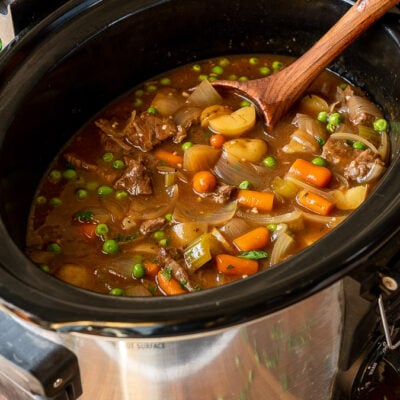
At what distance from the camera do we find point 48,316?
192 cm

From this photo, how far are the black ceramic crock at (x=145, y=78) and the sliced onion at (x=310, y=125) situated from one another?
0.93ft

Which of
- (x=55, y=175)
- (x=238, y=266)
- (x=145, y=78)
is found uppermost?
(x=145, y=78)

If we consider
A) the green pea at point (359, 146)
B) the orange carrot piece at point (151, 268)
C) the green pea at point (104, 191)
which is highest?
the green pea at point (104, 191)

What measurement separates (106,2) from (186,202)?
3.20ft

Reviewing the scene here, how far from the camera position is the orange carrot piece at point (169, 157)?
2.98m

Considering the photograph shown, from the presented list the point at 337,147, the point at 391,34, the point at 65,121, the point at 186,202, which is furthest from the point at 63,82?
the point at 391,34

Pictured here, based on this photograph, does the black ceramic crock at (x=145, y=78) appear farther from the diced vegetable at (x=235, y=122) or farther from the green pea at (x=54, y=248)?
the diced vegetable at (x=235, y=122)

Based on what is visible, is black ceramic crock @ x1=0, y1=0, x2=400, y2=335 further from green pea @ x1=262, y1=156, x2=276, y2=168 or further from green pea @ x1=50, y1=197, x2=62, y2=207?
green pea @ x1=262, y1=156, x2=276, y2=168

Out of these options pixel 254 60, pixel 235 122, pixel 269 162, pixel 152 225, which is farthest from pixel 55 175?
pixel 254 60

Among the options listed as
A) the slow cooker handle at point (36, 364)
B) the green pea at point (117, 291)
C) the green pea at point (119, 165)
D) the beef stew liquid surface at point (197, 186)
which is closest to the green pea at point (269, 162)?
the beef stew liquid surface at point (197, 186)

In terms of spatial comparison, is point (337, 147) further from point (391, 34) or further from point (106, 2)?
A: point (106, 2)

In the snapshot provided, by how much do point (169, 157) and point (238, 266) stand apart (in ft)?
2.21

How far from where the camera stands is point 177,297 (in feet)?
6.62

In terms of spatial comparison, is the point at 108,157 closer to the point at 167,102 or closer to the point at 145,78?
the point at 167,102
